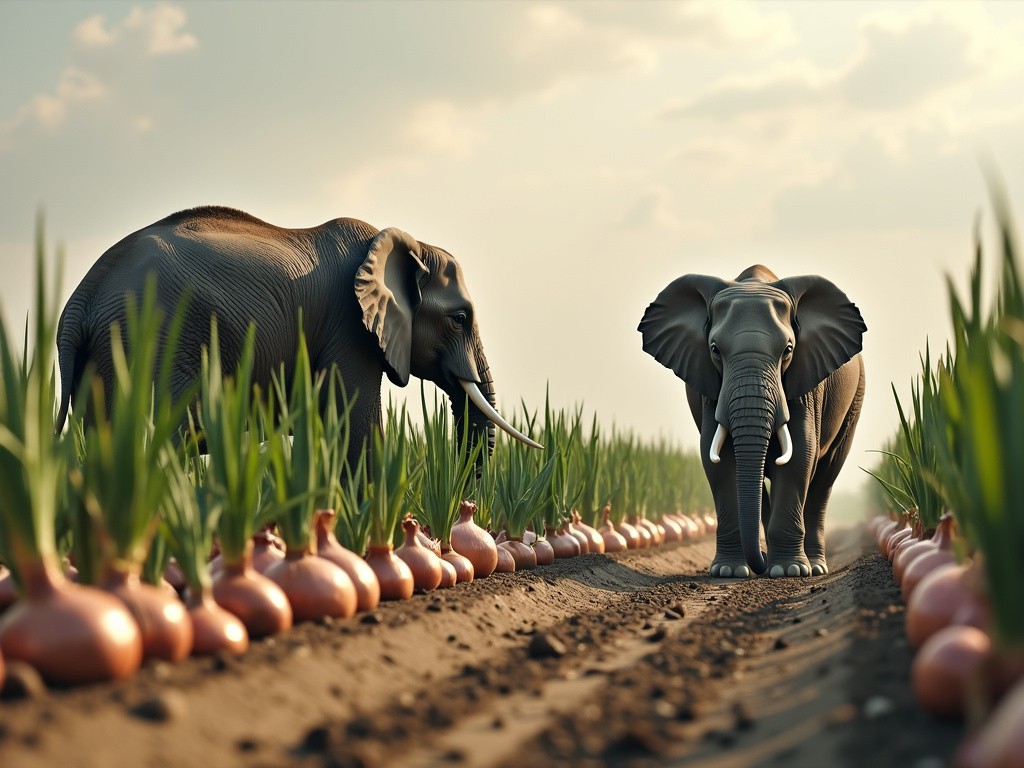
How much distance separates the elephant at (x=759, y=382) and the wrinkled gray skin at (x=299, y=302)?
1696 mm

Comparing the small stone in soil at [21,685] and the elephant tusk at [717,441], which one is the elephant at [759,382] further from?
the small stone in soil at [21,685]

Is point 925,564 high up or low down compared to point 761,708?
up

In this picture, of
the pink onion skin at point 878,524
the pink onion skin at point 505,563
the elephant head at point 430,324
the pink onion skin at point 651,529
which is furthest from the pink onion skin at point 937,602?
the pink onion skin at point 878,524

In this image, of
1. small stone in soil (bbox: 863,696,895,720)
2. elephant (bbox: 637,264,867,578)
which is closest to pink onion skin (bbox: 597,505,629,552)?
elephant (bbox: 637,264,867,578)

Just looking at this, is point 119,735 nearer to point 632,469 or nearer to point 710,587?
point 710,587

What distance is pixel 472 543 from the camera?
664cm

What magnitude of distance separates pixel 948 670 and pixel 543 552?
231 inches

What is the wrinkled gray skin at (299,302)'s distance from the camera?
7.77 meters

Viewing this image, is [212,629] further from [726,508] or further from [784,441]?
[726,508]

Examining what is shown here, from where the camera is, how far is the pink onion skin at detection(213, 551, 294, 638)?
12.5 ft

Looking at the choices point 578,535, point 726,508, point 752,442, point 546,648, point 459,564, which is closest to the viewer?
point 546,648

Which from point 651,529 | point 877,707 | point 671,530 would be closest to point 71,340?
point 877,707

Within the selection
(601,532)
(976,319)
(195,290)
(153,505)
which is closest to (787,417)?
(601,532)

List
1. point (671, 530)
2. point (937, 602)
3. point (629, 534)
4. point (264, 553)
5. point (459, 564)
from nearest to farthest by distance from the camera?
point (937, 602) → point (264, 553) → point (459, 564) → point (629, 534) → point (671, 530)
